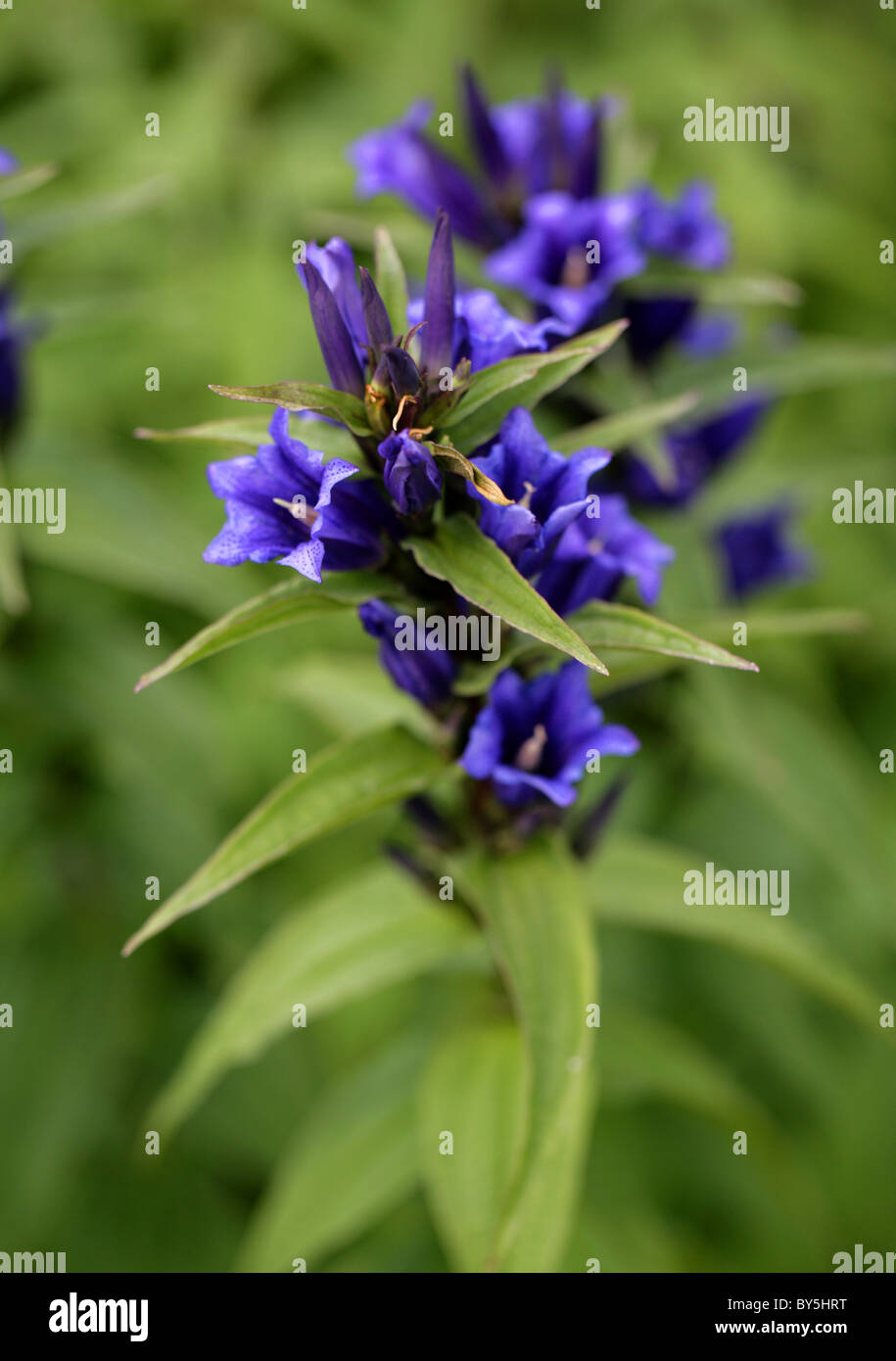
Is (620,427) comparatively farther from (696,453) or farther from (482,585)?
(696,453)

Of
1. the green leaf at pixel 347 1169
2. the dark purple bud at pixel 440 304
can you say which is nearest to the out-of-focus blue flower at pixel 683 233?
the dark purple bud at pixel 440 304

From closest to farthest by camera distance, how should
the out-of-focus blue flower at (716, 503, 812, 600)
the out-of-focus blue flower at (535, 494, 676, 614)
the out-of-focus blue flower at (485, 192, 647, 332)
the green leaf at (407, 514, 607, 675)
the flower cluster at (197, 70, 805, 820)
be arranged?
the green leaf at (407, 514, 607, 675) < the flower cluster at (197, 70, 805, 820) < the out-of-focus blue flower at (535, 494, 676, 614) < the out-of-focus blue flower at (485, 192, 647, 332) < the out-of-focus blue flower at (716, 503, 812, 600)

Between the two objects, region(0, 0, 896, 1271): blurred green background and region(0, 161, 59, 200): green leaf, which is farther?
region(0, 0, 896, 1271): blurred green background

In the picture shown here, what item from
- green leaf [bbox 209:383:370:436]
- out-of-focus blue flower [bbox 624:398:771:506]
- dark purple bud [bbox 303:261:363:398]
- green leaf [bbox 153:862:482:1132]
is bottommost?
green leaf [bbox 153:862:482:1132]

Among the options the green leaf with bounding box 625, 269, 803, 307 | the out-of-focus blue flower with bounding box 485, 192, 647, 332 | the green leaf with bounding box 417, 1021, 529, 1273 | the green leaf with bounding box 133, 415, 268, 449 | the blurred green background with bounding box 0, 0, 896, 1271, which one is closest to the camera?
the green leaf with bounding box 133, 415, 268, 449

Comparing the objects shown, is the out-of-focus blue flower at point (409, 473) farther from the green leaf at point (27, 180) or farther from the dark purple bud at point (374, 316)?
the green leaf at point (27, 180)

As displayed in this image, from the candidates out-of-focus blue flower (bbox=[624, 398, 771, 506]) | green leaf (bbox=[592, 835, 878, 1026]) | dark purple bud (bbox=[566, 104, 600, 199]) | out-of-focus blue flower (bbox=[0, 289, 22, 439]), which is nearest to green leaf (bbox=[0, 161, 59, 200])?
out-of-focus blue flower (bbox=[0, 289, 22, 439])

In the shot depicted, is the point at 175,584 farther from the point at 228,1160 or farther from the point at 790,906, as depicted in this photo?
the point at 790,906

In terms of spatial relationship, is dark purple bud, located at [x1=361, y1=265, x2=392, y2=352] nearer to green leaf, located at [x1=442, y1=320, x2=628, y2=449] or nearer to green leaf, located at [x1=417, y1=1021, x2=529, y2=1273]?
green leaf, located at [x1=442, y1=320, x2=628, y2=449]
